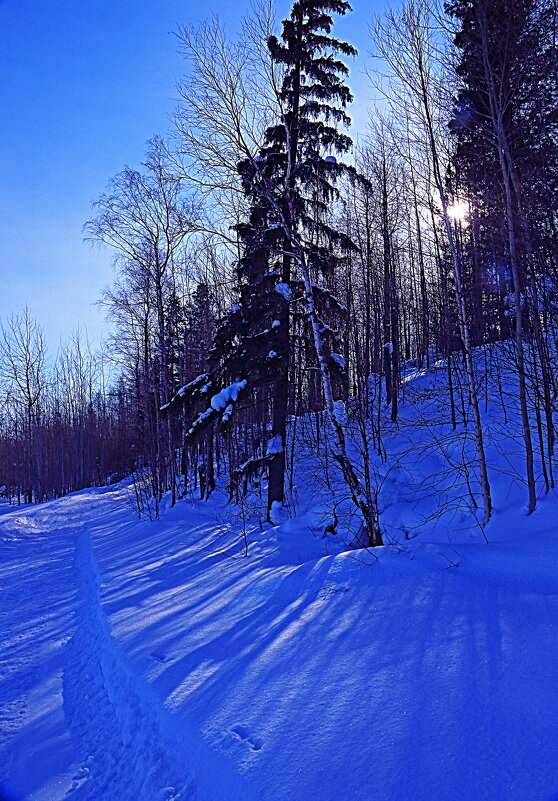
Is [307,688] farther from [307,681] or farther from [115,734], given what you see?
[115,734]

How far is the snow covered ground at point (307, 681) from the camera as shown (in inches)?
93.2

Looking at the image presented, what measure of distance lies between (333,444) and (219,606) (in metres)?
3.17

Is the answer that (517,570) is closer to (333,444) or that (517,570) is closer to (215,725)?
(215,725)

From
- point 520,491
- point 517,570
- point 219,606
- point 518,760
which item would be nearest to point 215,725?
point 518,760

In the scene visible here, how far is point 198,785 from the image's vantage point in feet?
8.84

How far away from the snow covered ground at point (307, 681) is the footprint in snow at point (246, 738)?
0.01 meters

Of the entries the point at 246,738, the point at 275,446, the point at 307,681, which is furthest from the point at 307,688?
the point at 275,446

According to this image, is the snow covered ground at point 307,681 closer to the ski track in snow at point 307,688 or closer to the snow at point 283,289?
the ski track in snow at point 307,688

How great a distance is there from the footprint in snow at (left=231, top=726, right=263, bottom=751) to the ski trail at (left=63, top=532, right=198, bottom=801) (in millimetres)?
364

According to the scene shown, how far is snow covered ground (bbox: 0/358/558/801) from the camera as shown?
7.77 feet

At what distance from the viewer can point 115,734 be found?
3549 mm

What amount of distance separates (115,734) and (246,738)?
1.43m

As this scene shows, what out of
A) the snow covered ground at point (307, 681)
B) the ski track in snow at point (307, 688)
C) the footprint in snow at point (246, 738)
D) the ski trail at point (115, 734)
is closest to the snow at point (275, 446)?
the snow covered ground at point (307, 681)

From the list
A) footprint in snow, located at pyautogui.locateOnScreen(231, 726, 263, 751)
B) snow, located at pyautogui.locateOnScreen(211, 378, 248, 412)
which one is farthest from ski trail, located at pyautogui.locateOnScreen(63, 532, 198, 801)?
snow, located at pyautogui.locateOnScreen(211, 378, 248, 412)
